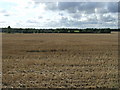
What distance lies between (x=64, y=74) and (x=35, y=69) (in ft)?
8.22

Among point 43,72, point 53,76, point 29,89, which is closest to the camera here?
point 29,89

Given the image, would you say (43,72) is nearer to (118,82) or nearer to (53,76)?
(53,76)

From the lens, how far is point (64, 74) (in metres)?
11.8

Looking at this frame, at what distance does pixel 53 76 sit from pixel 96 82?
2600mm

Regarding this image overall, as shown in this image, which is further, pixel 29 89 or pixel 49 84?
pixel 49 84

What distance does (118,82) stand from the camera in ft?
33.0

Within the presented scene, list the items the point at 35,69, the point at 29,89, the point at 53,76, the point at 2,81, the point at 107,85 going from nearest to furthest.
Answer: the point at 29,89, the point at 107,85, the point at 2,81, the point at 53,76, the point at 35,69

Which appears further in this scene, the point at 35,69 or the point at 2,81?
the point at 35,69

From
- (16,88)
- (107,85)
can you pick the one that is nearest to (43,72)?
(16,88)

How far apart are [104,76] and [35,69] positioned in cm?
472

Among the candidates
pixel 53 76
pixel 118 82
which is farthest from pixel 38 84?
pixel 118 82

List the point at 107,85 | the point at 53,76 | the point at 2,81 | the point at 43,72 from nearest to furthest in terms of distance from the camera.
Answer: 1. the point at 107,85
2. the point at 2,81
3. the point at 53,76
4. the point at 43,72

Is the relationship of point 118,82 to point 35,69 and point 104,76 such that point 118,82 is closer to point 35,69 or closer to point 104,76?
point 104,76

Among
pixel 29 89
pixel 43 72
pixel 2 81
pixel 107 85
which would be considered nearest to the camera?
pixel 29 89
